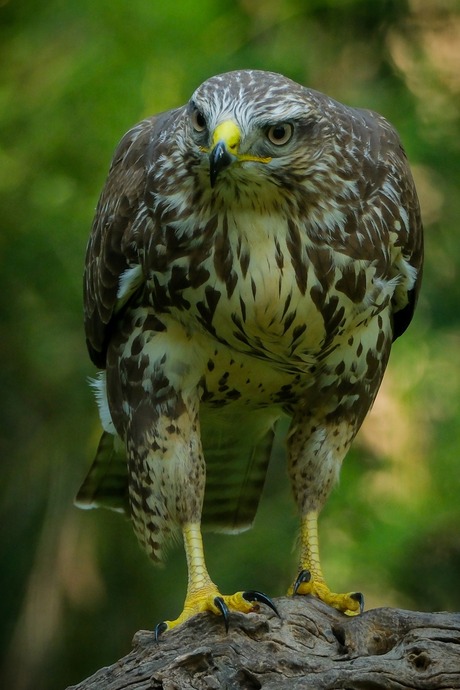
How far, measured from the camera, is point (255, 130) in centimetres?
489

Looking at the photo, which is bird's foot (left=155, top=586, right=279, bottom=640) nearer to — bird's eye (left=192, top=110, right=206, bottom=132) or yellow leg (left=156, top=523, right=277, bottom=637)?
yellow leg (left=156, top=523, right=277, bottom=637)

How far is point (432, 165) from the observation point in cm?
868

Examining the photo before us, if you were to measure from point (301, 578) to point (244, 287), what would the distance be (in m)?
1.23

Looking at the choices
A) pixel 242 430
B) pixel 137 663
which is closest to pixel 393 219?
pixel 242 430

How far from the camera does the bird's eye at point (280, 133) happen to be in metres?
4.96

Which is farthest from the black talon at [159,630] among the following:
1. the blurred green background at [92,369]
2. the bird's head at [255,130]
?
the blurred green background at [92,369]

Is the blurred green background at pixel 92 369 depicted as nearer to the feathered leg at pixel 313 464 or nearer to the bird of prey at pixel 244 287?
the bird of prey at pixel 244 287

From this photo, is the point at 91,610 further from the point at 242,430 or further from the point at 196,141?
the point at 196,141

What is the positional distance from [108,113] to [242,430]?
7.25 ft

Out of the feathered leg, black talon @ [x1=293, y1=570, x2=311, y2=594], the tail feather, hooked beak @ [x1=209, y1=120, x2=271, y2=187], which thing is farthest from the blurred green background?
hooked beak @ [x1=209, y1=120, x2=271, y2=187]

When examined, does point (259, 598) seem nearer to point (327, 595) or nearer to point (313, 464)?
point (327, 595)

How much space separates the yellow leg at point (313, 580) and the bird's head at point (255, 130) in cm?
159

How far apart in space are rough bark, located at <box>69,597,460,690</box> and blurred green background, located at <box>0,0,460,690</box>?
284 cm

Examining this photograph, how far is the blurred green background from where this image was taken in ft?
25.8
